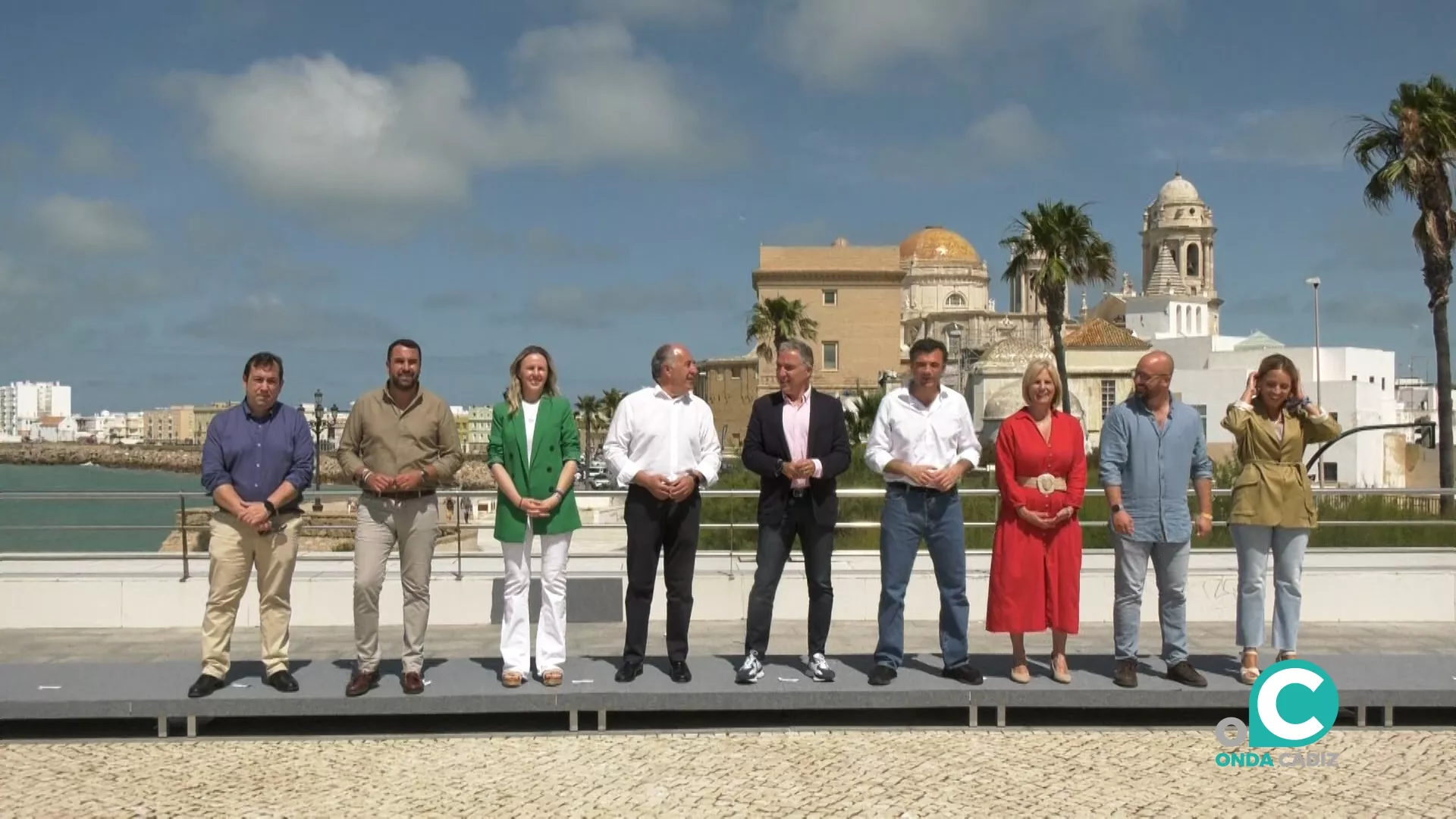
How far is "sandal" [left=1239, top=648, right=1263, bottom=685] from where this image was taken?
5759 millimetres

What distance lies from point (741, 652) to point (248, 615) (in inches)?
148

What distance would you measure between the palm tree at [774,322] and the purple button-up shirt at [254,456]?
4391 centimetres

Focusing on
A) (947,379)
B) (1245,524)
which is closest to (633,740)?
(1245,524)

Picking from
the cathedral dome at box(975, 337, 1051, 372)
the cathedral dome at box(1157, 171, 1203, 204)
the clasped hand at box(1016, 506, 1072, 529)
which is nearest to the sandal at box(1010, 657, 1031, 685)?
the clasped hand at box(1016, 506, 1072, 529)

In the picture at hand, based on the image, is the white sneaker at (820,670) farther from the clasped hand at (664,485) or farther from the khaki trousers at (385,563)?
the khaki trousers at (385,563)

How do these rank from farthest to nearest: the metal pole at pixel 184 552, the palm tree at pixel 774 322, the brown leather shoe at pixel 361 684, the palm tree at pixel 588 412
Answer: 1. the palm tree at pixel 588 412
2. the palm tree at pixel 774 322
3. the metal pole at pixel 184 552
4. the brown leather shoe at pixel 361 684

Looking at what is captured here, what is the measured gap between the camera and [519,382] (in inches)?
234

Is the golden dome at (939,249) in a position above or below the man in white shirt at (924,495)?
above

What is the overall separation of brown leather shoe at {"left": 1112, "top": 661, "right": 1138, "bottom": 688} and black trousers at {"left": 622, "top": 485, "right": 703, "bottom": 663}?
217 cm

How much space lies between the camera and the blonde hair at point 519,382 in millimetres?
5914

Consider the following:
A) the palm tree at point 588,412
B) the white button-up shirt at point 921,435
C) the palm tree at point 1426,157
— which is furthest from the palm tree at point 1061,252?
the palm tree at point 588,412

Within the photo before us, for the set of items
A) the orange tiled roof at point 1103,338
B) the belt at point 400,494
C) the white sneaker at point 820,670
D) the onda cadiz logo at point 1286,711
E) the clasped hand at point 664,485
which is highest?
the orange tiled roof at point 1103,338

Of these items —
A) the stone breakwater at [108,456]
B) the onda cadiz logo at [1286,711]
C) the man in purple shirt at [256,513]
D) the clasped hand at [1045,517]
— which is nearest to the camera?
the onda cadiz logo at [1286,711]

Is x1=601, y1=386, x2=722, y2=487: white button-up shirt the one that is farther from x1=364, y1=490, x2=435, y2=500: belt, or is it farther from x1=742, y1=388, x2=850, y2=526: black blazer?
x1=364, y1=490, x2=435, y2=500: belt
